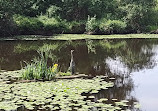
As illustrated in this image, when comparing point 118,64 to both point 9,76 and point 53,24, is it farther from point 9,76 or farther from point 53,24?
point 53,24

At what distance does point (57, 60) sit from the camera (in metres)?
14.4

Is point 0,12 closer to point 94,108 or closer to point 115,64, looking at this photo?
point 115,64

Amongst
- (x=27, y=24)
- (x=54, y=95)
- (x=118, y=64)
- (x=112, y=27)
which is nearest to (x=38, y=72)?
(x=54, y=95)

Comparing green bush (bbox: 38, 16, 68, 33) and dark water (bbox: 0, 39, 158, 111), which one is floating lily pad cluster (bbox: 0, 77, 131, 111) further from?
green bush (bbox: 38, 16, 68, 33)

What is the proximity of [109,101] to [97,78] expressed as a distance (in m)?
2.59

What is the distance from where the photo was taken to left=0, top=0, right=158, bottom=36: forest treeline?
25.9m

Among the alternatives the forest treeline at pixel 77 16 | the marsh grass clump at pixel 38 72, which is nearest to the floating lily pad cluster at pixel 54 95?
the marsh grass clump at pixel 38 72

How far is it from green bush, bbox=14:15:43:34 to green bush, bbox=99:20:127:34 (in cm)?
585

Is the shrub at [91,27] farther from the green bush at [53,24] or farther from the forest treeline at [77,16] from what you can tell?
the green bush at [53,24]

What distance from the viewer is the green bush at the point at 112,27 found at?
28.7m

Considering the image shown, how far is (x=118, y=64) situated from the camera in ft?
45.6

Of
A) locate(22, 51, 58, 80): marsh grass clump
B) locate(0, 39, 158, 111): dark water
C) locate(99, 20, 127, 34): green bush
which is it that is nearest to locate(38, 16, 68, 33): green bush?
locate(99, 20, 127, 34): green bush

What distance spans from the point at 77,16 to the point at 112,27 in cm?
425

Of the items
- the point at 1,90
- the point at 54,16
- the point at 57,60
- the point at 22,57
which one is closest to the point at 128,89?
the point at 1,90
